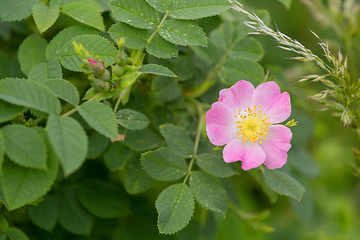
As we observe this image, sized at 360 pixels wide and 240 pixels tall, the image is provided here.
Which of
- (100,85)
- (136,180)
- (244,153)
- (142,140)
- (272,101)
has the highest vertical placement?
(100,85)

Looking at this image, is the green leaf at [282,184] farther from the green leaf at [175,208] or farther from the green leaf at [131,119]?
the green leaf at [131,119]

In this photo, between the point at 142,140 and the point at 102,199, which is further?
the point at 102,199

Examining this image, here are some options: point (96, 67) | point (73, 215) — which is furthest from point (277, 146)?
point (73, 215)

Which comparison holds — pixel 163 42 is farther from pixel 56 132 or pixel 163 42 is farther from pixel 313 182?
pixel 313 182

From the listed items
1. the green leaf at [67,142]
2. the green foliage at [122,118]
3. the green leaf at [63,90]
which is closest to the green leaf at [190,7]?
the green foliage at [122,118]

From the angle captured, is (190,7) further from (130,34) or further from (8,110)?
(8,110)

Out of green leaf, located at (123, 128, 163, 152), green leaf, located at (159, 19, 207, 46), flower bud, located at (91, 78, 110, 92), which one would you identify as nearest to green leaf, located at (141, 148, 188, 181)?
green leaf, located at (123, 128, 163, 152)
